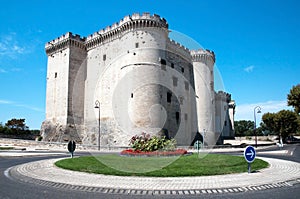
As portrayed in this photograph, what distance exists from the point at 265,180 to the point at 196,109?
34.6 m

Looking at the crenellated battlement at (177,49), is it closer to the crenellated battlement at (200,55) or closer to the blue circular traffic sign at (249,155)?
the crenellated battlement at (200,55)

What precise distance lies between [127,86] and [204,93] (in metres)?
15.8

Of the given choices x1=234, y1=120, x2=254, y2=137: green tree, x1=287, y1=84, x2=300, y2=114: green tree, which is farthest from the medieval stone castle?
x1=234, y1=120, x2=254, y2=137: green tree

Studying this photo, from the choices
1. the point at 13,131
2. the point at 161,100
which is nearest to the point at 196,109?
the point at 161,100

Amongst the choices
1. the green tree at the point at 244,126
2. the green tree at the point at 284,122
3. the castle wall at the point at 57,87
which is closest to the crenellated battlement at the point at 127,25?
the castle wall at the point at 57,87

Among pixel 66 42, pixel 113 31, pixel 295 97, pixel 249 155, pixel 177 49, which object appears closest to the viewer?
pixel 249 155

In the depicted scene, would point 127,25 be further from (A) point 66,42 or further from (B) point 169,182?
(B) point 169,182

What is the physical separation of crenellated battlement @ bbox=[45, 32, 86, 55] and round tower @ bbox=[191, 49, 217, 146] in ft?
63.6

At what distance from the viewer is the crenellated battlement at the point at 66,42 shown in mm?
40803

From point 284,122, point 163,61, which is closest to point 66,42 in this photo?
point 163,61

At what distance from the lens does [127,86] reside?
34.5 metres

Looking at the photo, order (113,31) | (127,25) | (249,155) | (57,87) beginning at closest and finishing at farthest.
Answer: (249,155) → (127,25) → (113,31) → (57,87)

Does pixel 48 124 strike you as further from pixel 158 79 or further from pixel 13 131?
pixel 13 131

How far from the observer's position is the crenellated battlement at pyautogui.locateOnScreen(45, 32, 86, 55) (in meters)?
40.8
